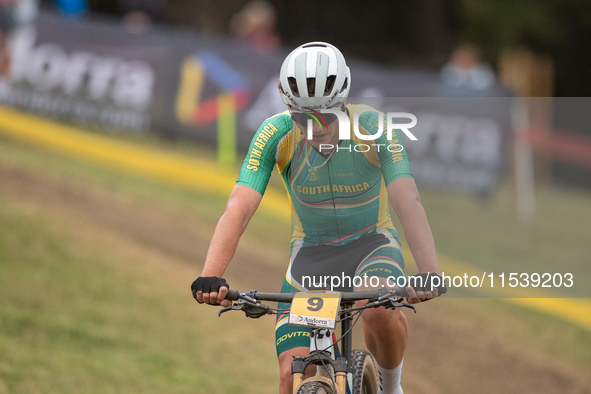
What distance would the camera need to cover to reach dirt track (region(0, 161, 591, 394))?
7344 mm

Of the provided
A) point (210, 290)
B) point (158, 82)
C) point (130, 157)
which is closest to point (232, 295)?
point (210, 290)

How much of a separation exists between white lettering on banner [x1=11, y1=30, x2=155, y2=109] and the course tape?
2.23 ft

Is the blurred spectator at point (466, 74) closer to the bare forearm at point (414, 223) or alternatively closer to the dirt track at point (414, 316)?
the dirt track at point (414, 316)

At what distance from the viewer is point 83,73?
1232cm

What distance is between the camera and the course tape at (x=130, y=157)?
11.5 metres

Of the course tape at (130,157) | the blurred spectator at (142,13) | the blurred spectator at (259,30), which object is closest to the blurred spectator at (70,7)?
the blurred spectator at (142,13)

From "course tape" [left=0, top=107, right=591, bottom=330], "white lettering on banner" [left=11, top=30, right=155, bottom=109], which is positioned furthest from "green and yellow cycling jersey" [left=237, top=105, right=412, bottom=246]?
"white lettering on banner" [left=11, top=30, right=155, bottom=109]

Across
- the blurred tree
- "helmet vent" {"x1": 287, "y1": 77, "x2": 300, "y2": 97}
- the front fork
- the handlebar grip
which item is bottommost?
the front fork

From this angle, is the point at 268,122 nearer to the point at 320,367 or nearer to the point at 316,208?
the point at 316,208

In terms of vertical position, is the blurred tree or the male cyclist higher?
the blurred tree

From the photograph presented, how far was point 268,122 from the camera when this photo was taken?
4.04 m

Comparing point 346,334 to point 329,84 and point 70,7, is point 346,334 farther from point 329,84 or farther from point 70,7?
point 70,7

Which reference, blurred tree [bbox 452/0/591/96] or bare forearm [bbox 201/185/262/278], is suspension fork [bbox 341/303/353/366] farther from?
blurred tree [bbox 452/0/591/96]

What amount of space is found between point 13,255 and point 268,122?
492cm
